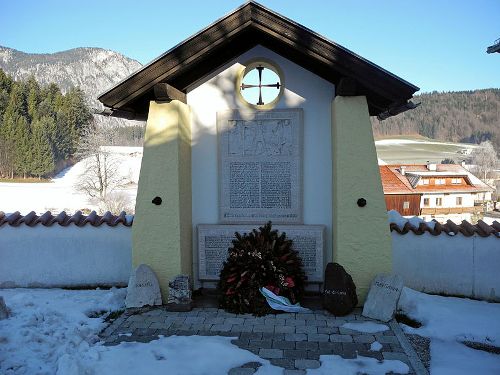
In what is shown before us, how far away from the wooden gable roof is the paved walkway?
3159mm

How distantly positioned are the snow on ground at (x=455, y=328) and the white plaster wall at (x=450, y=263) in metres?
0.30

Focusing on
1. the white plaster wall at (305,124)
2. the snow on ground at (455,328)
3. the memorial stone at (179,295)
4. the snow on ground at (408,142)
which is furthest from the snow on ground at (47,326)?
the snow on ground at (408,142)

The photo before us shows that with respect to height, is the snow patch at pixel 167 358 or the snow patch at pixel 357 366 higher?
the snow patch at pixel 167 358

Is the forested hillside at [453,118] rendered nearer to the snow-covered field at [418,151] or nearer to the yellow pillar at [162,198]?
the snow-covered field at [418,151]

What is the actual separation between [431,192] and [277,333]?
111 ft

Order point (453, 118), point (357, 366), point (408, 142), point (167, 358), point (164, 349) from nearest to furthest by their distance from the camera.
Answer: point (357, 366) → point (167, 358) → point (164, 349) → point (408, 142) → point (453, 118)

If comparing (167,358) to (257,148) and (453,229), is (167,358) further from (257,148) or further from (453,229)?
(453,229)

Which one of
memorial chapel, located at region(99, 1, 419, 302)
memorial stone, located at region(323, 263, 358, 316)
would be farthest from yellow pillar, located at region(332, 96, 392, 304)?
memorial stone, located at region(323, 263, 358, 316)

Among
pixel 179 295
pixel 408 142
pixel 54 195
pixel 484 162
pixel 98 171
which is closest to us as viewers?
pixel 179 295

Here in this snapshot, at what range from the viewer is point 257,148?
6355 mm

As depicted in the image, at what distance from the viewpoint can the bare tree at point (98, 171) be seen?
137ft

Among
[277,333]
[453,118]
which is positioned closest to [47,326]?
[277,333]

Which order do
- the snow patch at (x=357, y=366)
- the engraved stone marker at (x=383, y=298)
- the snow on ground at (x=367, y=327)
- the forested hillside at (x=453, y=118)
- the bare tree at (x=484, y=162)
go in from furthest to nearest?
1. the forested hillside at (x=453, y=118)
2. the bare tree at (x=484, y=162)
3. the engraved stone marker at (x=383, y=298)
4. the snow on ground at (x=367, y=327)
5. the snow patch at (x=357, y=366)

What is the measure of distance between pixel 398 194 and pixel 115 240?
1189 inches
